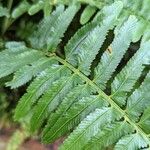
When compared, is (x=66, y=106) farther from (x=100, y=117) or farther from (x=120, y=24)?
(x=120, y=24)

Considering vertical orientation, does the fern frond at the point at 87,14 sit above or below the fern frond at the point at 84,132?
above

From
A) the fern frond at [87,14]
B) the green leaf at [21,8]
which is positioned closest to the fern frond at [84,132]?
the fern frond at [87,14]

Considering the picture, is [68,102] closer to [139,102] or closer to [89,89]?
[89,89]

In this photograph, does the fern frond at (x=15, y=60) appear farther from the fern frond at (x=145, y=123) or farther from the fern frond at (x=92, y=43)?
the fern frond at (x=145, y=123)

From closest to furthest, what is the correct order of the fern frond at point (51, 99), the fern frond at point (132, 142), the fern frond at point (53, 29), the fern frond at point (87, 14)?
the fern frond at point (132, 142), the fern frond at point (51, 99), the fern frond at point (53, 29), the fern frond at point (87, 14)

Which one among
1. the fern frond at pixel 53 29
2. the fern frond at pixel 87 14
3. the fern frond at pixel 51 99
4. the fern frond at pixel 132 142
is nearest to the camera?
the fern frond at pixel 132 142

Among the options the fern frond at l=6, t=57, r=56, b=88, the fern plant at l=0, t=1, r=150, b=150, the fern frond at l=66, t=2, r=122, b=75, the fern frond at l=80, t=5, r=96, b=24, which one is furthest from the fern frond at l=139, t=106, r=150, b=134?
the fern frond at l=80, t=5, r=96, b=24

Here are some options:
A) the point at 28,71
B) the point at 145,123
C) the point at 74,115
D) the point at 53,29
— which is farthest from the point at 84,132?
the point at 53,29

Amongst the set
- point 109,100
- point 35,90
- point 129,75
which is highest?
point 129,75
